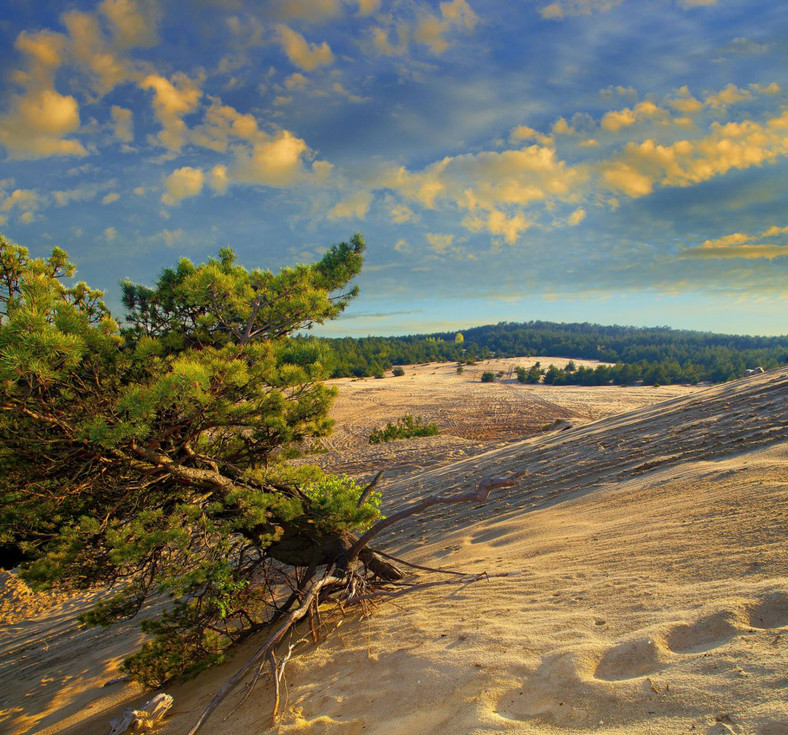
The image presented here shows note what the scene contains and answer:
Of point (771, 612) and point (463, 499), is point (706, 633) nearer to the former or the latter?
point (771, 612)

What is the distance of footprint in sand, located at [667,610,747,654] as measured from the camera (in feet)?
8.05

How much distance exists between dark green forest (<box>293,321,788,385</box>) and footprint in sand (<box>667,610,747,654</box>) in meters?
4.20

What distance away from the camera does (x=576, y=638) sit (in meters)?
2.89

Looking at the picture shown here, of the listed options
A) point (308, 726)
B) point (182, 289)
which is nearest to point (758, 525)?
point (308, 726)

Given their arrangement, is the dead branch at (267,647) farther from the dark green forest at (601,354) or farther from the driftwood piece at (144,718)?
the dark green forest at (601,354)

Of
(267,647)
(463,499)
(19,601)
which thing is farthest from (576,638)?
(19,601)

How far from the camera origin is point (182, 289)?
441 centimetres

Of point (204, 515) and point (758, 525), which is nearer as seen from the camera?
point (758, 525)

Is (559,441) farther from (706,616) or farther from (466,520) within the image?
(706,616)

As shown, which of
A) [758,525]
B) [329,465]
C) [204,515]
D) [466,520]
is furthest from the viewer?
[329,465]

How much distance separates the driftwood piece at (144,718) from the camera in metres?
3.51

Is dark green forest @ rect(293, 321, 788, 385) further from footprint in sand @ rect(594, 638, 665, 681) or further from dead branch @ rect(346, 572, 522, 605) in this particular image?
footprint in sand @ rect(594, 638, 665, 681)

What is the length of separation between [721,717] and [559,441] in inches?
400

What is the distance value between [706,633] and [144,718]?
174 inches
